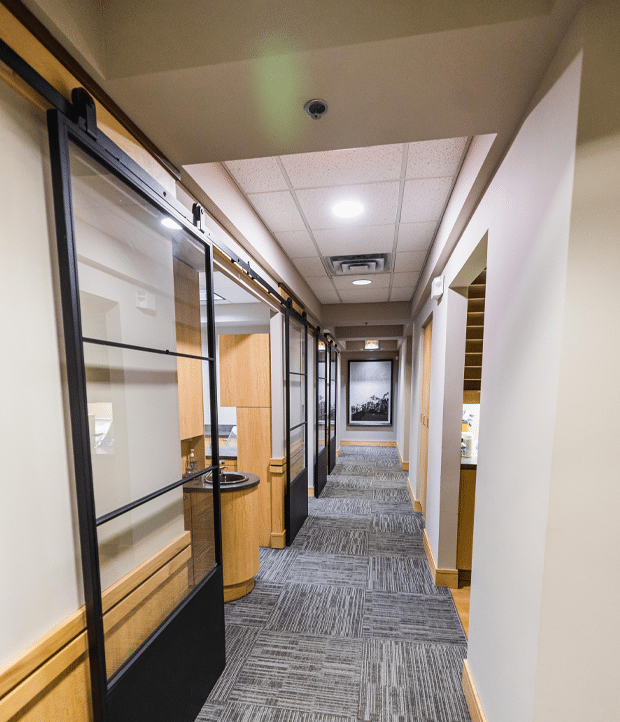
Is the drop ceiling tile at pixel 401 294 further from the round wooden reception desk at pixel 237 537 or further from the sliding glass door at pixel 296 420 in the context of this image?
the round wooden reception desk at pixel 237 537

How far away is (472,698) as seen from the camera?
3.95ft

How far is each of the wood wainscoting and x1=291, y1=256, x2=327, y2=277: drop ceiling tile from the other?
1.98 meters

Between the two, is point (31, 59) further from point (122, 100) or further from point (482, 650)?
point (482, 650)

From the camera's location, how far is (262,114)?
2.98 feet

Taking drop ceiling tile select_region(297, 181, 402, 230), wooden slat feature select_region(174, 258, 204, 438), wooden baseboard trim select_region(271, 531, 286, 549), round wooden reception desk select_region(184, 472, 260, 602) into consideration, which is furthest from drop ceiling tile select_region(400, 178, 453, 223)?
wooden baseboard trim select_region(271, 531, 286, 549)

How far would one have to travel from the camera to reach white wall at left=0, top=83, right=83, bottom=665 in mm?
614

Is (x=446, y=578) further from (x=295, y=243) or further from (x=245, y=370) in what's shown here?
(x=295, y=243)

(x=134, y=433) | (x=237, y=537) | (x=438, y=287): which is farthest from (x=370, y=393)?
(x=134, y=433)

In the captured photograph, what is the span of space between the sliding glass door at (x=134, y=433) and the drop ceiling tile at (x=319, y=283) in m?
1.74

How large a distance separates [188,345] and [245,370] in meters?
1.21

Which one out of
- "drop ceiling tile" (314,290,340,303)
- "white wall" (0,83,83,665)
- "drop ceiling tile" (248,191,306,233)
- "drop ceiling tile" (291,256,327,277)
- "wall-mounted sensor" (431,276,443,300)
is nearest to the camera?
"white wall" (0,83,83,665)

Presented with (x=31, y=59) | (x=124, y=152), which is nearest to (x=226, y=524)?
(x=124, y=152)

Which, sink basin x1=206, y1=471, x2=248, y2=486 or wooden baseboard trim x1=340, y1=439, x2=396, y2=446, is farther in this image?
wooden baseboard trim x1=340, y1=439, x2=396, y2=446

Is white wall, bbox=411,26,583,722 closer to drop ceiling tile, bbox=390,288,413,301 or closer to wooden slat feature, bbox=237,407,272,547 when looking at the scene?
wooden slat feature, bbox=237,407,272,547
